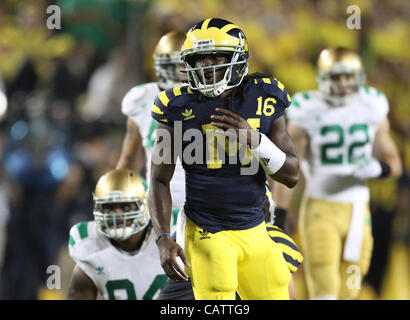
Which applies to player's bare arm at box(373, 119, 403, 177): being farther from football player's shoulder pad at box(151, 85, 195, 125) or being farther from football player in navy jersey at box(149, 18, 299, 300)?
football player's shoulder pad at box(151, 85, 195, 125)

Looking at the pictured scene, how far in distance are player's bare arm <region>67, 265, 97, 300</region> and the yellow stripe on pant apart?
103 centimetres

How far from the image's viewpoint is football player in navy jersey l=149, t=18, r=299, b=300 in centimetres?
289

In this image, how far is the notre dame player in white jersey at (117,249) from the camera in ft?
12.5

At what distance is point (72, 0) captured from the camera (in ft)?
23.7

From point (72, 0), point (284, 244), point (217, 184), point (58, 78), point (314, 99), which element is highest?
point (72, 0)

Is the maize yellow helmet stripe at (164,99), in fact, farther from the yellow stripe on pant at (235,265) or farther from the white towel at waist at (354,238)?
the white towel at waist at (354,238)

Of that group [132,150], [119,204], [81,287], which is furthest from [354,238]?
[81,287]

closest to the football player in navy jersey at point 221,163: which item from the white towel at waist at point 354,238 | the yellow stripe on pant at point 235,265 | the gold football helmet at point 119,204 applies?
the yellow stripe on pant at point 235,265

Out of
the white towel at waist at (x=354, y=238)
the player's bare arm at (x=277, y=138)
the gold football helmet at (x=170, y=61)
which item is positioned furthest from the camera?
the white towel at waist at (x=354, y=238)

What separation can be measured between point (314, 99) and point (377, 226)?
5.91 ft

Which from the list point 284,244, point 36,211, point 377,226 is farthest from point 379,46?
point 284,244

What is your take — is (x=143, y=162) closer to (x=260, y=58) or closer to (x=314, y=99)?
(x=314, y=99)

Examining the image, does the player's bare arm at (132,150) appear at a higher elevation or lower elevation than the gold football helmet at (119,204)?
higher

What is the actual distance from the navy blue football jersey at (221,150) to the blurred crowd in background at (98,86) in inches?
102
